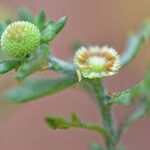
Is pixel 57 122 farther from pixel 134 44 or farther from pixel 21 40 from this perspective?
pixel 134 44

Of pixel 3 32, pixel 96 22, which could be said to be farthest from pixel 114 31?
pixel 3 32

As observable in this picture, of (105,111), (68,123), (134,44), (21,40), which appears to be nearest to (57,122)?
(68,123)

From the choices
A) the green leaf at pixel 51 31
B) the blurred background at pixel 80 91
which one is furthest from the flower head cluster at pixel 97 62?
the blurred background at pixel 80 91

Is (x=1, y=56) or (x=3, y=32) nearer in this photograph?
(x=3, y=32)

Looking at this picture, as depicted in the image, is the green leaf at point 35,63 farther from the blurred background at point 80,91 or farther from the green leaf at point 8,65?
the blurred background at point 80,91

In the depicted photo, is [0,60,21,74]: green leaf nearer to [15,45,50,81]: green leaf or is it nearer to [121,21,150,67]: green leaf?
[15,45,50,81]: green leaf

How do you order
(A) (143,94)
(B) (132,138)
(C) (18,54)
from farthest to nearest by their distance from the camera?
(B) (132,138) < (A) (143,94) < (C) (18,54)

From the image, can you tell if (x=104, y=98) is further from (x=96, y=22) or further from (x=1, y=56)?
(x=96, y=22)
